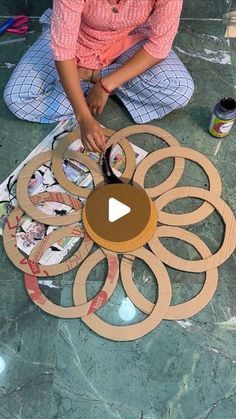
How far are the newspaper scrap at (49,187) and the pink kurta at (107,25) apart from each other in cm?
24

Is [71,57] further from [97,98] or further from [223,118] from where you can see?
[223,118]

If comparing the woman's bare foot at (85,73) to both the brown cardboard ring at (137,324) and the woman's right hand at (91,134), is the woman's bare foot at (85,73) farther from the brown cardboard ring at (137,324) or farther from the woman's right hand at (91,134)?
the brown cardboard ring at (137,324)

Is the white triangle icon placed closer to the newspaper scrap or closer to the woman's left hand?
the newspaper scrap

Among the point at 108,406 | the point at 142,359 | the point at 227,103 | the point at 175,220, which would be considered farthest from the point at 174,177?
the point at 108,406

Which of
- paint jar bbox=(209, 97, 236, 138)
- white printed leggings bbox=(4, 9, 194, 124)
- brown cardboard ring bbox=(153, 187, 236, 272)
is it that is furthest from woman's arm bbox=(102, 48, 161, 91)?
brown cardboard ring bbox=(153, 187, 236, 272)

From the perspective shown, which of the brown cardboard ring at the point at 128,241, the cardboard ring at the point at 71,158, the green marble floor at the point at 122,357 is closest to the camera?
the green marble floor at the point at 122,357

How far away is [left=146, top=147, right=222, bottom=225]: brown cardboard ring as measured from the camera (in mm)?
1245

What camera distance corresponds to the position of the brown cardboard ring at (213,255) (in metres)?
1.18

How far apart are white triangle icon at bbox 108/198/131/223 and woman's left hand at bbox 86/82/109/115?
10.2 inches

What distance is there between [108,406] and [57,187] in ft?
1.88

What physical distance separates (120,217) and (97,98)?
1.07ft

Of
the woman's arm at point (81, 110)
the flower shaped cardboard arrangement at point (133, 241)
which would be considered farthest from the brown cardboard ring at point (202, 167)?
the woman's arm at point (81, 110)

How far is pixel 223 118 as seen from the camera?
1282 millimetres

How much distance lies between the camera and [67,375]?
3.54 feet
